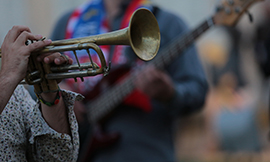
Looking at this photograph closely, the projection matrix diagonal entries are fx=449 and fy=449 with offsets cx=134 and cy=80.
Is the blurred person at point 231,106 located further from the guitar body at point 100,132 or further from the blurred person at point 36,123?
the blurred person at point 36,123

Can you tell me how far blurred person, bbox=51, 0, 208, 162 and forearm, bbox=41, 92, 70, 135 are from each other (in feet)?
3.32

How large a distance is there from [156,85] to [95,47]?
118 centimetres

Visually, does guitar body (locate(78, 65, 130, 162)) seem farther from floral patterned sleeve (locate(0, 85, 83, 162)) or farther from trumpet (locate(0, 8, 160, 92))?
trumpet (locate(0, 8, 160, 92))

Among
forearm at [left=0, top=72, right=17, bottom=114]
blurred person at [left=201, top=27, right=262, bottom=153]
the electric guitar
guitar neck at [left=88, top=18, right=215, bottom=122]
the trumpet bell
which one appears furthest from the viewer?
blurred person at [left=201, top=27, right=262, bottom=153]

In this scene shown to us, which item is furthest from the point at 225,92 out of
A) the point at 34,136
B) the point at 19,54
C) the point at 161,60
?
the point at 19,54

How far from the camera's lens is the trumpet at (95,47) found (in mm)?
1653

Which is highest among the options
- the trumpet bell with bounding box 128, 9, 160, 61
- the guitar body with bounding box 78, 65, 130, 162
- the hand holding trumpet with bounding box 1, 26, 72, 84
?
the trumpet bell with bounding box 128, 9, 160, 61

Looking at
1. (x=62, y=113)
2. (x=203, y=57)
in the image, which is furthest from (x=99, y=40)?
(x=203, y=57)

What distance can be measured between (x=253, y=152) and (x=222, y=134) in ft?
1.57

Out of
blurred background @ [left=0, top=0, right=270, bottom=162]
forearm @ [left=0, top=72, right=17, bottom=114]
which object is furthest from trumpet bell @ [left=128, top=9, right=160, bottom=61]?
blurred background @ [left=0, top=0, right=270, bottom=162]

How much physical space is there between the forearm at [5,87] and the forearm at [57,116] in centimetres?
18

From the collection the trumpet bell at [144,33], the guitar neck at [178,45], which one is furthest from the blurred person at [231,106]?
the trumpet bell at [144,33]

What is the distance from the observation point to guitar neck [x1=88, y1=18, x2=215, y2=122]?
2.86m

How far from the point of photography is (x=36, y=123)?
6.02 ft
